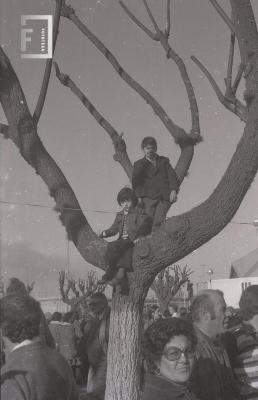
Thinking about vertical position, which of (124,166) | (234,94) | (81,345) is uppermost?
(234,94)

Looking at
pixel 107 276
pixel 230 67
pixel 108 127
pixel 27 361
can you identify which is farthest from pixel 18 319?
pixel 230 67

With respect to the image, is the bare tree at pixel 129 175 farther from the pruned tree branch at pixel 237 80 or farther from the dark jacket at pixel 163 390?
the dark jacket at pixel 163 390

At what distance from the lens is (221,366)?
396 cm

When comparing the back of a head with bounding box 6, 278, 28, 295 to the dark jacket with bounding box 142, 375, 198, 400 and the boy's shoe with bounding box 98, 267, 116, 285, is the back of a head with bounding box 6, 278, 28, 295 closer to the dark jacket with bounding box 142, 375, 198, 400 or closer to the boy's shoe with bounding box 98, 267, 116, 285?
the dark jacket with bounding box 142, 375, 198, 400

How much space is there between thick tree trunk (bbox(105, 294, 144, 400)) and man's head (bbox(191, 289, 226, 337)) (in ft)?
5.45

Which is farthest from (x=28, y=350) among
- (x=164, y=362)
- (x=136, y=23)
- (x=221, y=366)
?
(x=136, y=23)

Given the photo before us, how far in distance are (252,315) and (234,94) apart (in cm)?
283

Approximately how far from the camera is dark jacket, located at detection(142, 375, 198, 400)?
284cm

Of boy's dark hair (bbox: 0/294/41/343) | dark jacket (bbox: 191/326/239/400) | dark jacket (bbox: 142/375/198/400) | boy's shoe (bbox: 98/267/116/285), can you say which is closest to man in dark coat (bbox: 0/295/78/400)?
boy's dark hair (bbox: 0/294/41/343)

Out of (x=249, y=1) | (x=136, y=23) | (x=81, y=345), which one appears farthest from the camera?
(x=81, y=345)

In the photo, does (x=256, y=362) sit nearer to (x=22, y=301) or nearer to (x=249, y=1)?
(x=22, y=301)

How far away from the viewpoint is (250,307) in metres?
4.35

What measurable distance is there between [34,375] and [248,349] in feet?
6.96

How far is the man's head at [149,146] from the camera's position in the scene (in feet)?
20.5
